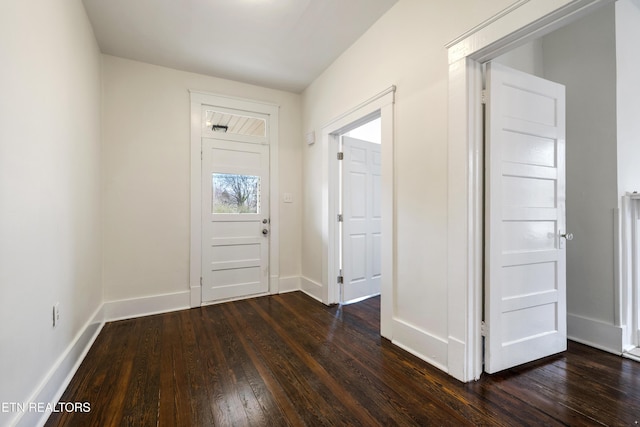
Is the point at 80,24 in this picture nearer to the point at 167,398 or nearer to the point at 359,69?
the point at 359,69

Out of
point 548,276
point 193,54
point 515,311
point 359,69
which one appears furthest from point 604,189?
point 193,54

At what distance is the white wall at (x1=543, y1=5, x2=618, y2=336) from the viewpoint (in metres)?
2.24

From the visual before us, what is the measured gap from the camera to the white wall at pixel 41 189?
3.95 ft

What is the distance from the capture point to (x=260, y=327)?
269 centimetres

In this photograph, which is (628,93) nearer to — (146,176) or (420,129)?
(420,129)

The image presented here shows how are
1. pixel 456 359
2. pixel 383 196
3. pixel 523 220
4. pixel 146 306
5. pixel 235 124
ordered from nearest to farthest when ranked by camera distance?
pixel 456 359
pixel 523 220
pixel 383 196
pixel 146 306
pixel 235 124

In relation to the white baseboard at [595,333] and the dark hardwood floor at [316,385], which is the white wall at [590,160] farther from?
the dark hardwood floor at [316,385]

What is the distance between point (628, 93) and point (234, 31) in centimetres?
327

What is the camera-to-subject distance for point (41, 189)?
5.00 feet

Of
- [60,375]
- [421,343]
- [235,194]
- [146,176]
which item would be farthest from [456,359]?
[146,176]

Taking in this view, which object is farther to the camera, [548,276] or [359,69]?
[359,69]

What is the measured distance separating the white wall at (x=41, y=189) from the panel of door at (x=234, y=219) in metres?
1.19

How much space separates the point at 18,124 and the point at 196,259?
7.36ft

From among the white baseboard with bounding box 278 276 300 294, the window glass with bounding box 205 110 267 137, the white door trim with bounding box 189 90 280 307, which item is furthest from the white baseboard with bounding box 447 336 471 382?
the window glass with bounding box 205 110 267 137
